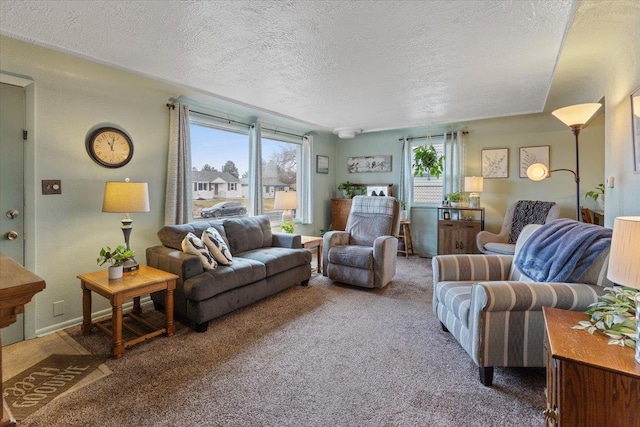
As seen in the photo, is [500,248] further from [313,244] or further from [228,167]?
[228,167]

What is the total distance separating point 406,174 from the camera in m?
5.70

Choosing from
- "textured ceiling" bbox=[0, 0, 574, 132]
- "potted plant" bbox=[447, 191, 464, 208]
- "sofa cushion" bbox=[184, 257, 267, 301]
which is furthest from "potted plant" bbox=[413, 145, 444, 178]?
"sofa cushion" bbox=[184, 257, 267, 301]

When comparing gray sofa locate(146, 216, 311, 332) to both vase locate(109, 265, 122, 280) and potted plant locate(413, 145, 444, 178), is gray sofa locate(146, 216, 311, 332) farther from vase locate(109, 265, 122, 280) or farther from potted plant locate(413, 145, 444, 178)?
potted plant locate(413, 145, 444, 178)

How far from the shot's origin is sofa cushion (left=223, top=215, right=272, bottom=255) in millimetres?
3578

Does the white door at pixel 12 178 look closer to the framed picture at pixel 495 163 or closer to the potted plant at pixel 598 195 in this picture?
the framed picture at pixel 495 163

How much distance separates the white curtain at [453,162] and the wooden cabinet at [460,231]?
1.39ft

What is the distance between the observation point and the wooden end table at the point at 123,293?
221 cm

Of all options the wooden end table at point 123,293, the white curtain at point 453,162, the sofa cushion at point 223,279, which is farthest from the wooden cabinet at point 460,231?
the wooden end table at point 123,293

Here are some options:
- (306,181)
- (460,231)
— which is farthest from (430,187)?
(306,181)

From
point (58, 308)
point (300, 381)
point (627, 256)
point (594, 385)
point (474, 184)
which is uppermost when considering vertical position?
point (474, 184)

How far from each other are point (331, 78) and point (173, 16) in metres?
1.47

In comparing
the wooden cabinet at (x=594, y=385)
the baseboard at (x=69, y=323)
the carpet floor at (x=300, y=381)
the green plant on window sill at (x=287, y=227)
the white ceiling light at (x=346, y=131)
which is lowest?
the carpet floor at (x=300, y=381)

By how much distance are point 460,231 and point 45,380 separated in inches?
194

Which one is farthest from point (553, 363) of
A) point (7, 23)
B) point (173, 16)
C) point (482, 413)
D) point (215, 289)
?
point (7, 23)
